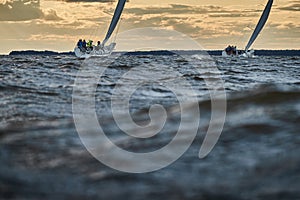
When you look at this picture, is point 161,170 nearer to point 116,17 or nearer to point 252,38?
point 116,17

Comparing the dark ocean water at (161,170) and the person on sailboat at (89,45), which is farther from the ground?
the person on sailboat at (89,45)

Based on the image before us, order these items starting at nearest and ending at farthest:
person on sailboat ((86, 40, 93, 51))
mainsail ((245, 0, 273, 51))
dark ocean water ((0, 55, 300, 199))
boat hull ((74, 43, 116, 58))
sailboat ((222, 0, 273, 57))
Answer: dark ocean water ((0, 55, 300, 199)) → boat hull ((74, 43, 116, 58)) → person on sailboat ((86, 40, 93, 51)) → mainsail ((245, 0, 273, 51)) → sailboat ((222, 0, 273, 57))

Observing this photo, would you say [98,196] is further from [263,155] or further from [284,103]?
[284,103]

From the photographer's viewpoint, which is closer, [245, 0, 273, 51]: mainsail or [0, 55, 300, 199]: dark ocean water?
[0, 55, 300, 199]: dark ocean water

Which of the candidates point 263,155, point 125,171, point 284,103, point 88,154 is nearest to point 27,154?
point 88,154

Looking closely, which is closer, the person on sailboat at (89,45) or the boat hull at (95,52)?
the boat hull at (95,52)

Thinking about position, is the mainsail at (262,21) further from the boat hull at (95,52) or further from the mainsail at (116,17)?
the mainsail at (116,17)

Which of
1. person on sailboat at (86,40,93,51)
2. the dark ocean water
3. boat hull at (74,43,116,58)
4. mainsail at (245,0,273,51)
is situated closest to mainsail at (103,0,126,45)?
boat hull at (74,43,116,58)

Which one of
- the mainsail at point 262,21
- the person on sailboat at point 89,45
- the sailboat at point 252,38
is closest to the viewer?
the person on sailboat at point 89,45

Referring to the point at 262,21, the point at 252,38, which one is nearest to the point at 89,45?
the point at 262,21

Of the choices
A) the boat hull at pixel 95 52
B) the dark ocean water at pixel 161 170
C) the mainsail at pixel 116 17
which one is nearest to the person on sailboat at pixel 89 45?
the boat hull at pixel 95 52

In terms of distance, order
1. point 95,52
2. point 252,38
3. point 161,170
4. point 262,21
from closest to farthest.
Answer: point 161,170
point 95,52
point 262,21
point 252,38

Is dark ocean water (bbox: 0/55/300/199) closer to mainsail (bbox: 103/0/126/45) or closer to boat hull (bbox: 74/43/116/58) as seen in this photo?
mainsail (bbox: 103/0/126/45)

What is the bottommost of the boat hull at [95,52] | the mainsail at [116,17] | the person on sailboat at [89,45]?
the boat hull at [95,52]
